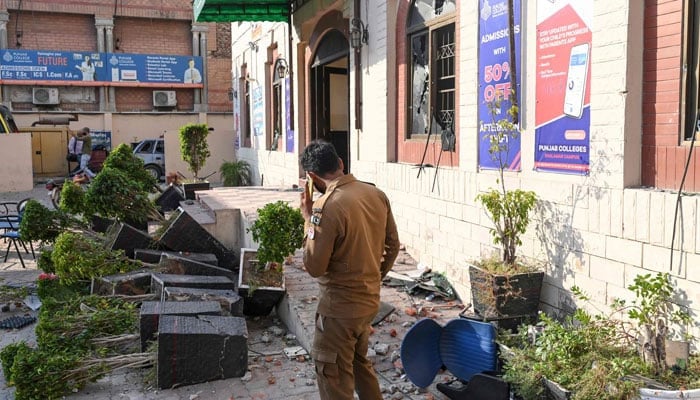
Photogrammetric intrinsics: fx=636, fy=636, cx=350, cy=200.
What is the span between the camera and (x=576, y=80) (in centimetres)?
521

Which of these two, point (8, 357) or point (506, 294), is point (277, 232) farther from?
point (8, 357)

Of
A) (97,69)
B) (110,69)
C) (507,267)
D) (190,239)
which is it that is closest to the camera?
(507,267)

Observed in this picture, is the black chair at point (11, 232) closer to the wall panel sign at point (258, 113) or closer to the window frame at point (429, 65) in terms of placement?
the window frame at point (429, 65)

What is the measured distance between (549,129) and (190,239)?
17.4 ft

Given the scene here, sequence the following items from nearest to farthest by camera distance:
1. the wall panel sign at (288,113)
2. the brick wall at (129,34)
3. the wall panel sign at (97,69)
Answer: the wall panel sign at (288,113), the wall panel sign at (97,69), the brick wall at (129,34)

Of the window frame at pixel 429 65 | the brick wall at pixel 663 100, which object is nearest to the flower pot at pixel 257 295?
the window frame at pixel 429 65

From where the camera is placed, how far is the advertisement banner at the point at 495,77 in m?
6.09

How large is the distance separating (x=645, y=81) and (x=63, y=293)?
6.62m

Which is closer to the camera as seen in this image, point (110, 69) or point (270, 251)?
point (270, 251)

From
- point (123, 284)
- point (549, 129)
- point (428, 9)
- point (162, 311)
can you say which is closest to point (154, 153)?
point (123, 284)

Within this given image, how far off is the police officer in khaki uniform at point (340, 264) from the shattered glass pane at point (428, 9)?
13.3 feet

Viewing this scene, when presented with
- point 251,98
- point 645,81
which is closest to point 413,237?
point 645,81

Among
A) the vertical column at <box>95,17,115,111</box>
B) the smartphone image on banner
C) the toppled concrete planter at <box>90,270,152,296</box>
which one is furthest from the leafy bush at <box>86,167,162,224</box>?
the vertical column at <box>95,17,115,111</box>

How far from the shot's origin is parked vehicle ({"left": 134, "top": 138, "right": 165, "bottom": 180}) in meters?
24.2
